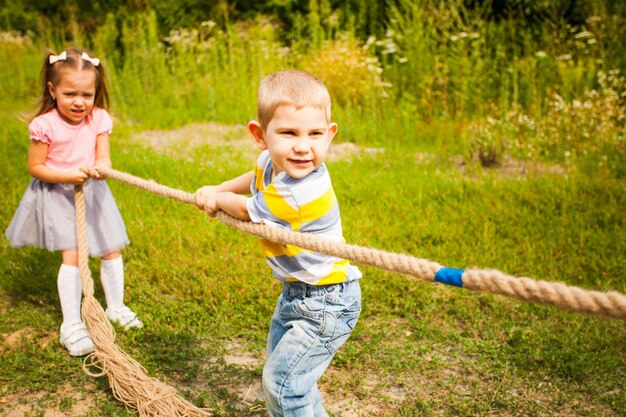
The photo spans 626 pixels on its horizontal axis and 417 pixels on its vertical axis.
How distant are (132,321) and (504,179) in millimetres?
3612

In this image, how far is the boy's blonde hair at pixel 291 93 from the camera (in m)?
1.92

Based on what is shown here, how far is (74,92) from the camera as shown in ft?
10.4

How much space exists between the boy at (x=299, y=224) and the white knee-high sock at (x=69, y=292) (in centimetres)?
159

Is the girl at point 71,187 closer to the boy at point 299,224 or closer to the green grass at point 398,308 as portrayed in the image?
the green grass at point 398,308

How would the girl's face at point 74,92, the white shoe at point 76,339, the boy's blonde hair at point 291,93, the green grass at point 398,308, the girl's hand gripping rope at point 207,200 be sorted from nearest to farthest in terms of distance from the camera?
1. the boy's blonde hair at point 291,93
2. the girl's hand gripping rope at point 207,200
3. the green grass at point 398,308
4. the girl's face at point 74,92
5. the white shoe at point 76,339

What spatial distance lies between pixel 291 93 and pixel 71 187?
77.0 inches

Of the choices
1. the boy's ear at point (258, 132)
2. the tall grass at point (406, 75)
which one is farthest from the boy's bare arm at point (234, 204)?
the tall grass at point (406, 75)

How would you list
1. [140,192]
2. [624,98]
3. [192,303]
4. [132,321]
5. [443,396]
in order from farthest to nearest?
[624,98] → [140,192] → [192,303] → [132,321] → [443,396]

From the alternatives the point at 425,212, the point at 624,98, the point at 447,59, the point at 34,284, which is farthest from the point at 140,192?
the point at 624,98

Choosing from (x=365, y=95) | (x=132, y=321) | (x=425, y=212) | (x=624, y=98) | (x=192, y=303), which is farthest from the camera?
(x=365, y=95)

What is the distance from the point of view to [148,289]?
3.90 m

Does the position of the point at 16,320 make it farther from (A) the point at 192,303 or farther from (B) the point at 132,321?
(A) the point at 192,303

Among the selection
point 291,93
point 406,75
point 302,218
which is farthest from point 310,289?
point 406,75

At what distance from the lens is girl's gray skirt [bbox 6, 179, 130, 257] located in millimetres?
3295
